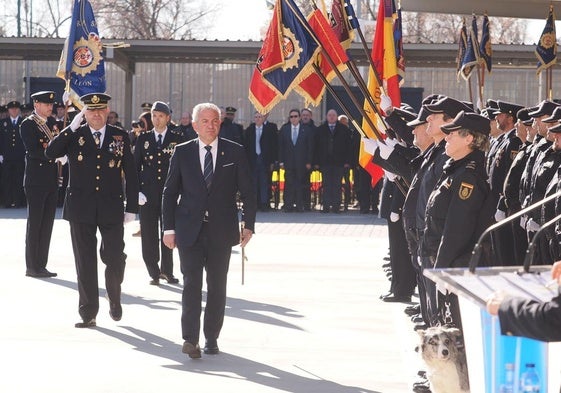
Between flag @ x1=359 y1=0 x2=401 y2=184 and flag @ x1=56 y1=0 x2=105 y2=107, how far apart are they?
2911mm

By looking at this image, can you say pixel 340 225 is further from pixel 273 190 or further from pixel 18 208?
pixel 18 208

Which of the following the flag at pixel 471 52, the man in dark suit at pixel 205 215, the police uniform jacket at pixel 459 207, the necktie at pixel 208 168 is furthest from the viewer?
the flag at pixel 471 52

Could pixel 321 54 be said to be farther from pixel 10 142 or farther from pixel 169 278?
pixel 10 142

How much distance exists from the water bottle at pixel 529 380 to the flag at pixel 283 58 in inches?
233

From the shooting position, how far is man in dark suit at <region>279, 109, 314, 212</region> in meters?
23.2

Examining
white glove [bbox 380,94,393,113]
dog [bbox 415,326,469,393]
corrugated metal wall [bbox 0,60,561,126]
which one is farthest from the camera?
corrugated metal wall [bbox 0,60,561,126]

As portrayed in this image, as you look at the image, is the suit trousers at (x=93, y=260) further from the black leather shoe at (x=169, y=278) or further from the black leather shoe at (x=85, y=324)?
the black leather shoe at (x=169, y=278)

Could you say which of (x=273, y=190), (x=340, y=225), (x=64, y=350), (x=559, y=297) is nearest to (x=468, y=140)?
(x=559, y=297)

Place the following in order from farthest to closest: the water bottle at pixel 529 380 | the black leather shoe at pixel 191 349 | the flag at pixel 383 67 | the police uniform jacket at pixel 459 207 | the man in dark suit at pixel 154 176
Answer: the man in dark suit at pixel 154 176 → the flag at pixel 383 67 → the black leather shoe at pixel 191 349 → the police uniform jacket at pixel 459 207 → the water bottle at pixel 529 380

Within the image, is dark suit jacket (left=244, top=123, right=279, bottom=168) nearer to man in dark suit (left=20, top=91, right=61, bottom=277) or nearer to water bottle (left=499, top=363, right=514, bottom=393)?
man in dark suit (left=20, top=91, right=61, bottom=277)

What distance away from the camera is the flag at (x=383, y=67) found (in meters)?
11.8

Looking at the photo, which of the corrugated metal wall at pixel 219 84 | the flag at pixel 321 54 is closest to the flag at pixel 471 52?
the flag at pixel 321 54

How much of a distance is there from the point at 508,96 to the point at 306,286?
16.4 m

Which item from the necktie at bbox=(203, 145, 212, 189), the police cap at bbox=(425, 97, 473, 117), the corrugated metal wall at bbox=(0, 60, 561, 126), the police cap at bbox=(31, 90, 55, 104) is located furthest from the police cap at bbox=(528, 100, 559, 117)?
the corrugated metal wall at bbox=(0, 60, 561, 126)
